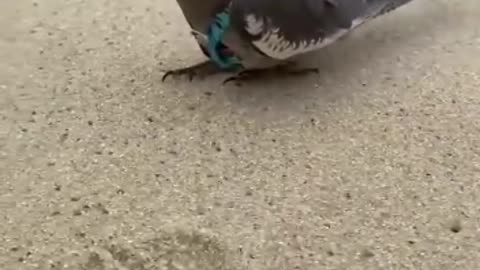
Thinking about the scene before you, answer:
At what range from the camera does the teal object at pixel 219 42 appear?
0.93 m

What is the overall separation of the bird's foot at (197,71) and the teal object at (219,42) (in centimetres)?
2

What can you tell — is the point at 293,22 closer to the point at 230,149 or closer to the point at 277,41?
the point at 277,41

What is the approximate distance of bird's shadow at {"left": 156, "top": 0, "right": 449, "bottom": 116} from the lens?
98 cm

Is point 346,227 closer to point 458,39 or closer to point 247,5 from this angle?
point 247,5

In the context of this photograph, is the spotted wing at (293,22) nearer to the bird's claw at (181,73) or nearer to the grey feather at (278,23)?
the grey feather at (278,23)

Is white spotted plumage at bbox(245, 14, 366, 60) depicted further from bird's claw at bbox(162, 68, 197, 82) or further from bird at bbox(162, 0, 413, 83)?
bird's claw at bbox(162, 68, 197, 82)

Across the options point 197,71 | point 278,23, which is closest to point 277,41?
point 278,23

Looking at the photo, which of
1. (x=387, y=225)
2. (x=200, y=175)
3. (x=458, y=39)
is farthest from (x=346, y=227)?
(x=458, y=39)

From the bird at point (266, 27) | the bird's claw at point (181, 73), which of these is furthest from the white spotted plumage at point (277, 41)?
the bird's claw at point (181, 73)

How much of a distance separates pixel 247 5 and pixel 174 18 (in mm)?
229

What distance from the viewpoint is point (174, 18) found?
1.11 metres

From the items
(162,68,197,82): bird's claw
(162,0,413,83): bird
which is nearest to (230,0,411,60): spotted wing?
(162,0,413,83): bird

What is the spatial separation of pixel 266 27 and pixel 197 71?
13 centimetres

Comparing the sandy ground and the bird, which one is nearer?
the sandy ground
